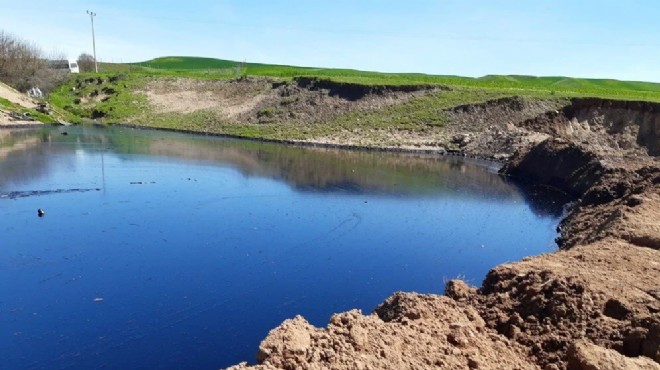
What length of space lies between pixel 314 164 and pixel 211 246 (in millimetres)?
21841

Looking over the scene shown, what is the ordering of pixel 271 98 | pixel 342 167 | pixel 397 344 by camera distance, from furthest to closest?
pixel 271 98, pixel 342 167, pixel 397 344

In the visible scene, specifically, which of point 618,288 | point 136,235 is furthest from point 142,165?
point 618,288

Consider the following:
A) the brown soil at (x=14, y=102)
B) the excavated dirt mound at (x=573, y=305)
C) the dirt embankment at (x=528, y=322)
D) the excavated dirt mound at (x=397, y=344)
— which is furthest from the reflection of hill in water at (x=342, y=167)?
the excavated dirt mound at (x=397, y=344)

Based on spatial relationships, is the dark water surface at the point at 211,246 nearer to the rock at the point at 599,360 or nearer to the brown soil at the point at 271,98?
the rock at the point at 599,360

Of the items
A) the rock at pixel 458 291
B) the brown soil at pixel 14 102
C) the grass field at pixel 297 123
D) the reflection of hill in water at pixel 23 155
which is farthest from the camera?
the brown soil at pixel 14 102

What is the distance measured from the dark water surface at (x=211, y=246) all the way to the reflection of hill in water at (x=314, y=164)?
1.09 ft

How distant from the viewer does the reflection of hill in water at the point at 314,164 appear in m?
33.4

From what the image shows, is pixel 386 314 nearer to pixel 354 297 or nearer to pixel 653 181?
pixel 354 297

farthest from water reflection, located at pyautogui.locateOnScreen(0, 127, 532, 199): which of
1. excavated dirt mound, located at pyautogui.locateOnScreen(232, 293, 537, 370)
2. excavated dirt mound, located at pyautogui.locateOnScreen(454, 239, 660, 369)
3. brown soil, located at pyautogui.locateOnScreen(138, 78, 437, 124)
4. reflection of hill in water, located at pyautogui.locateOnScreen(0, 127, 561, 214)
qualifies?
excavated dirt mound, located at pyautogui.locateOnScreen(232, 293, 537, 370)

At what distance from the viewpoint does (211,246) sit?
66.0ft

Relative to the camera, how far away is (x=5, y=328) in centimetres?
1315

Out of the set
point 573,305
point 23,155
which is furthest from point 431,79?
point 573,305

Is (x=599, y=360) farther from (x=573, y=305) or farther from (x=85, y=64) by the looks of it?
(x=85, y=64)

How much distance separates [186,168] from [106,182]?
275 inches
